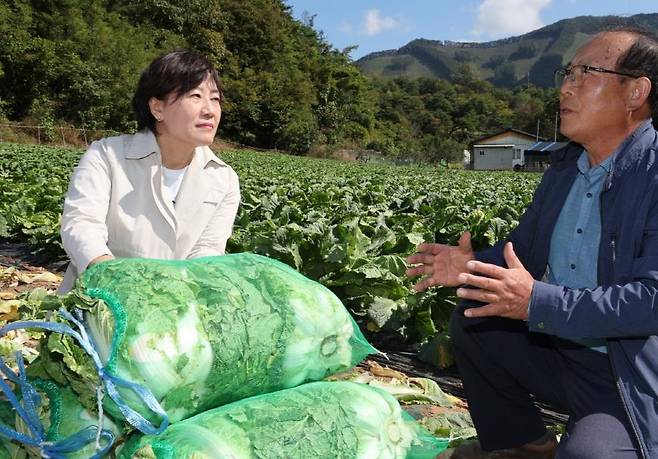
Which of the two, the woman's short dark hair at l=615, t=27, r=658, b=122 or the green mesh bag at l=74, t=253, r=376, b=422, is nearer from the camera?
the green mesh bag at l=74, t=253, r=376, b=422

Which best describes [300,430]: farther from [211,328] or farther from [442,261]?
[442,261]

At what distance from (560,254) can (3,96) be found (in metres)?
45.1

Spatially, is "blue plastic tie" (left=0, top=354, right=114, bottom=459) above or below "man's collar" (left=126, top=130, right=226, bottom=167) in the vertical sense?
below

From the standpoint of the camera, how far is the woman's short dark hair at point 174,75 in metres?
2.52

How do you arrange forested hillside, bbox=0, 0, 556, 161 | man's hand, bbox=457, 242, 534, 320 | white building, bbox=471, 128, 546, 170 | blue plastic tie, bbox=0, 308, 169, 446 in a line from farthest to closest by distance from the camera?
white building, bbox=471, 128, 546, 170 → forested hillside, bbox=0, 0, 556, 161 → man's hand, bbox=457, 242, 534, 320 → blue plastic tie, bbox=0, 308, 169, 446

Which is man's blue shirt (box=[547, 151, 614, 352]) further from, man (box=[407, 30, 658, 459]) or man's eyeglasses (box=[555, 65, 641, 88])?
man's eyeglasses (box=[555, 65, 641, 88])

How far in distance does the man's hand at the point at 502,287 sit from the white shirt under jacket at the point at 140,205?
121cm

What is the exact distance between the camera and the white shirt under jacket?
2422 millimetres

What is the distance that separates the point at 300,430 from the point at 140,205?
3.82 ft

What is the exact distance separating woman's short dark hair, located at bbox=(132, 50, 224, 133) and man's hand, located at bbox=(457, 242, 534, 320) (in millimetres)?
1347

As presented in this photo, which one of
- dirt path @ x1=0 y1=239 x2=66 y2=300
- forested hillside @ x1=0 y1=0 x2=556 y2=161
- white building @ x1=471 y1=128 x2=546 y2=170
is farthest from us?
white building @ x1=471 y1=128 x2=546 y2=170

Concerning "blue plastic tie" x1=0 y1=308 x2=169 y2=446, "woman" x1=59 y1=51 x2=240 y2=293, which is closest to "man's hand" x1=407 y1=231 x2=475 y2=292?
"woman" x1=59 y1=51 x2=240 y2=293

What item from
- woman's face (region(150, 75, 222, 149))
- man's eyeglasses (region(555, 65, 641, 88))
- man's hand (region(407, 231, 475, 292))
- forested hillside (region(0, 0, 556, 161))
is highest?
forested hillside (region(0, 0, 556, 161))

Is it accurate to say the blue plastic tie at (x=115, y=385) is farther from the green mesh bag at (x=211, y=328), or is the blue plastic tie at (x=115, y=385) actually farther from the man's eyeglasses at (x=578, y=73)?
the man's eyeglasses at (x=578, y=73)
